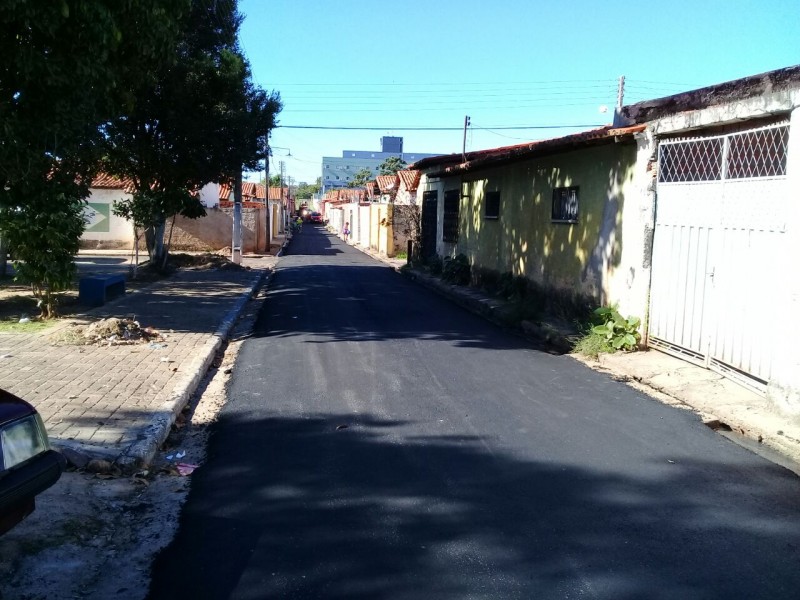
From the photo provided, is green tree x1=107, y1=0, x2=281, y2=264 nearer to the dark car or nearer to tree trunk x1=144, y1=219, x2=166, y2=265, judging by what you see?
tree trunk x1=144, y1=219, x2=166, y2=265

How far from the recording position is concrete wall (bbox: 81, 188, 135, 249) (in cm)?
2897

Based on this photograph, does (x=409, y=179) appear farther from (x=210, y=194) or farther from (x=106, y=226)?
(x=106, y=226)

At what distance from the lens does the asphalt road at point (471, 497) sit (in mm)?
3590

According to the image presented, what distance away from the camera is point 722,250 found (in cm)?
760

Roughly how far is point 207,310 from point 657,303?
8.11m

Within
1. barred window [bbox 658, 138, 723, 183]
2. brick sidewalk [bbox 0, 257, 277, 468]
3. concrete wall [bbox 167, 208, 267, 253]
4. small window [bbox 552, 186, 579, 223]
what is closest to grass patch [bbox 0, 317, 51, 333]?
brick sidewalk [bbox 0, 257, 277, 468]

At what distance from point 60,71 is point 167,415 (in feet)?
13.9

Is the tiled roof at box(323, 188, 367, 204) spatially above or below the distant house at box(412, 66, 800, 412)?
above

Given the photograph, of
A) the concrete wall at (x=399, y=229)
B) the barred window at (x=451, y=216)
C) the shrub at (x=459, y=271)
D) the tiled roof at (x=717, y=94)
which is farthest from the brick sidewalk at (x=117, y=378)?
the concrete wall at (x=399, y=229)

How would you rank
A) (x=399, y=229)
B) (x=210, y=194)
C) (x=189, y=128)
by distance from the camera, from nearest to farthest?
(x=189, y=128) < (x=399, y=229) < (x=210, y=194)

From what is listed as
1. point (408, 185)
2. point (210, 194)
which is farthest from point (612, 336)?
point (210, 194)

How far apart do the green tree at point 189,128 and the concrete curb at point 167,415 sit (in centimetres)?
911

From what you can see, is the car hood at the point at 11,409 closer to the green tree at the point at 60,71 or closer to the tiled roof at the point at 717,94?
the green tree at the point at 60,71

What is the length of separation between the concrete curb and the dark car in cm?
150
